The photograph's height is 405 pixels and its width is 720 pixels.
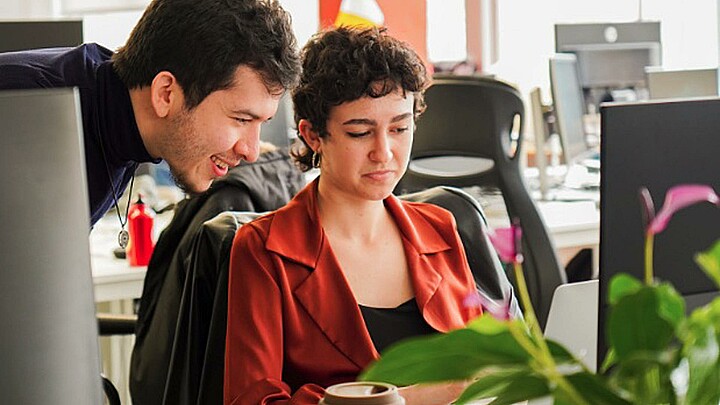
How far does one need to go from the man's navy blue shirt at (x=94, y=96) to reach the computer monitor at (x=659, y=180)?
0.95 meters

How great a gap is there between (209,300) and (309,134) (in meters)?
0.33

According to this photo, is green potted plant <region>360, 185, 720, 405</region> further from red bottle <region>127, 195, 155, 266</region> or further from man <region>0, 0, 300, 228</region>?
red bottle <region>127, 195, 155, 266</region>

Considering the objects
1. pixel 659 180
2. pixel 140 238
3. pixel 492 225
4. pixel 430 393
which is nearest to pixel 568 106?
pixel 492 225

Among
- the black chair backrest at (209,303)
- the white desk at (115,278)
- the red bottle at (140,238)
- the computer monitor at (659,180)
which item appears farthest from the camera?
the red bottle at (140,238)

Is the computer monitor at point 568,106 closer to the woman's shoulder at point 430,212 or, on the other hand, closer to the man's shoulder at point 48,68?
the woman's shoulder at point 430,212

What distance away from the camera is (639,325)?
0.75m

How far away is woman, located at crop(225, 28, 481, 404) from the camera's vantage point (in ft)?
5.87

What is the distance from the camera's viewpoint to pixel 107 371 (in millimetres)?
3199

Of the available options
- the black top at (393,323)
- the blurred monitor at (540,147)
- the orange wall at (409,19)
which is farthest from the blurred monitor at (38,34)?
the orange wall at (409,19)

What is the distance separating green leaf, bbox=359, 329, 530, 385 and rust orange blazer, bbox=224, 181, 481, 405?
93cm

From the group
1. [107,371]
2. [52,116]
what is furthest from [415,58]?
[107,371]

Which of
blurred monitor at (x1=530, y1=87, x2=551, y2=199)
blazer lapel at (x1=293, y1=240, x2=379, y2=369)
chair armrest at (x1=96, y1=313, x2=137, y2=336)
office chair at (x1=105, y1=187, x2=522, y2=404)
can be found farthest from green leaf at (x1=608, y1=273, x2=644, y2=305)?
blurred monitor at (x1=530, y1=87, x2=551, y2=199)

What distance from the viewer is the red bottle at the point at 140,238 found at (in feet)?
9.37

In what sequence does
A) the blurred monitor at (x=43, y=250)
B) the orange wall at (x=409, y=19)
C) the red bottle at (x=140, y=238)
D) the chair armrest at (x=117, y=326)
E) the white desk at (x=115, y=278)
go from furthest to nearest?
1. the orange wall at (x=409, y=19)
2. the red bottle at (x=140, y=238)
3. the white desk at (x=115, y=278)
4. the chair armrest at (x=117, y=326)
5. the blurred monitor at (x=43, y=250)
